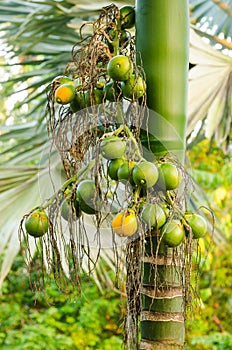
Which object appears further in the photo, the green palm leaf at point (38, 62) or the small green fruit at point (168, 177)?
the green palm leaf at point (38, 62)

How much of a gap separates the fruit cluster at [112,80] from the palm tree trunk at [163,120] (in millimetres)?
32

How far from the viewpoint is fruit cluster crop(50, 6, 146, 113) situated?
793 millimetres

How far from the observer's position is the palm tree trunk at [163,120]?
83 cm

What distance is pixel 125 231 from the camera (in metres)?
0.74

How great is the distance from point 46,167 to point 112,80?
771mm

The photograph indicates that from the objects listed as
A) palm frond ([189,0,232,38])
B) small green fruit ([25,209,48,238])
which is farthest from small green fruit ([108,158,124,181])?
palm frond ([189,0,232,38])

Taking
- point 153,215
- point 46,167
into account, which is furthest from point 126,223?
point 46,167

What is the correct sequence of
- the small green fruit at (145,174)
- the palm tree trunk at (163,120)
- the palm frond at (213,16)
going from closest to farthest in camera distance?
1. the small green fruit at (145,174)
2. the palm tree trunk at (163,120)
3. the palm frond at (213,16)

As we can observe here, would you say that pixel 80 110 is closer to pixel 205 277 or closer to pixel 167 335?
pixel 167 335

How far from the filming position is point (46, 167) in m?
1.58

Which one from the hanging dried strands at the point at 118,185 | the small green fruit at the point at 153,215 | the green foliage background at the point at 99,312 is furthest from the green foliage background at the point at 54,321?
A: the small green fruit at the point at 153,215

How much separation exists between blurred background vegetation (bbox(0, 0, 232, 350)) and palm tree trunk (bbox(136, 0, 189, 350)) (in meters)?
0.05

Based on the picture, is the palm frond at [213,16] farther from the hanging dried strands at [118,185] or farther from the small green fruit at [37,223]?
the small green fruit at [37,223]

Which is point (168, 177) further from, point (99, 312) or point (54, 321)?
point (99, 312)
